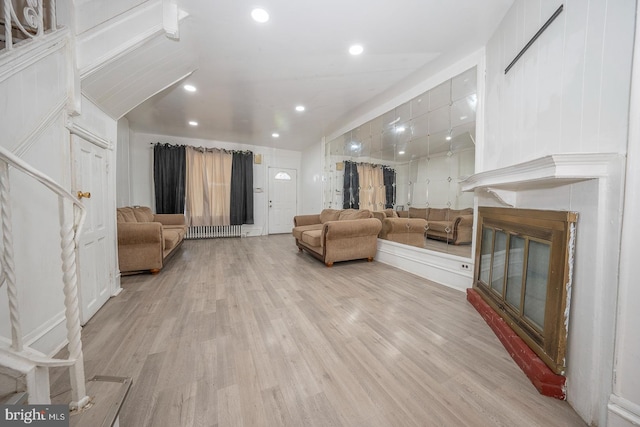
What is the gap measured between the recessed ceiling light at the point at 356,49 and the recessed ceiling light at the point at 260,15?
91 cm

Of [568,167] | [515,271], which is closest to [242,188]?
[515,271]

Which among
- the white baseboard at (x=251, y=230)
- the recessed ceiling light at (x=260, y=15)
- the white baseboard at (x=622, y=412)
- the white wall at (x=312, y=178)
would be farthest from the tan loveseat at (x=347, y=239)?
the white baseboard at (x=251, y=230)

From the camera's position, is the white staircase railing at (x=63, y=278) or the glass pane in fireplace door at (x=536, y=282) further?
the glass pane in fireplace door at (x=536, y=282)

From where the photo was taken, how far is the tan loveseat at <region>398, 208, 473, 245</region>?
102 inches

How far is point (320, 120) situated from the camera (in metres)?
4.45

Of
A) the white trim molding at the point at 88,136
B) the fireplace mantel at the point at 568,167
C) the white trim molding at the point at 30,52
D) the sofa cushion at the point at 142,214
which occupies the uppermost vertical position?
the white trim molding at the point at 30,52

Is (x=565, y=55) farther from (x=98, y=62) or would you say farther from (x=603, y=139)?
(x=98, y=62)

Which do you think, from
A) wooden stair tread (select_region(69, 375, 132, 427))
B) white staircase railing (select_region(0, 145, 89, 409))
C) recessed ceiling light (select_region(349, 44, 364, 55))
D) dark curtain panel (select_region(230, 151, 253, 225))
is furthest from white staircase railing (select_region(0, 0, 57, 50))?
dark curtain panel (select_region(230, 151, 253, 225))

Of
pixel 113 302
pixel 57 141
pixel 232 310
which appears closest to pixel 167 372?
pixel 232 310

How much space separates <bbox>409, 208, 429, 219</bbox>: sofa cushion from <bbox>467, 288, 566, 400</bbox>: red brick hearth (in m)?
1.44

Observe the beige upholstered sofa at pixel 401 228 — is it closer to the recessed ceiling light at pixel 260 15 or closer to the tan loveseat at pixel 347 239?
the tan loveseat at pixel 347 239

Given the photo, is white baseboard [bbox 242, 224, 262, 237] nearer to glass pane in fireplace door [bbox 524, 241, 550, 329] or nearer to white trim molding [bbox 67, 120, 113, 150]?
white trim molding [bbox 67, 120, 113, 150]

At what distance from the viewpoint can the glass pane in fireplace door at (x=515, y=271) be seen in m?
1.63

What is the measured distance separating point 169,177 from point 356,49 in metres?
5.30
